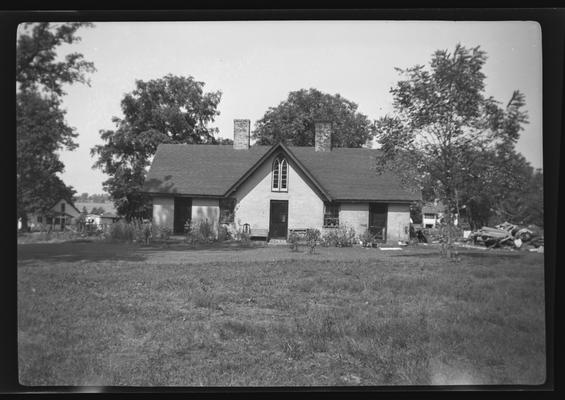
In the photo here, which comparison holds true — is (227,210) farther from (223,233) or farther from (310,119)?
(310,119)

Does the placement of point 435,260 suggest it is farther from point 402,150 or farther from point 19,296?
point 19,296

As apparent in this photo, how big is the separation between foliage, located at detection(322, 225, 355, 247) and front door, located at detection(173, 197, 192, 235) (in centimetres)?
246

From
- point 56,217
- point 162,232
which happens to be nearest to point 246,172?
point 162,232

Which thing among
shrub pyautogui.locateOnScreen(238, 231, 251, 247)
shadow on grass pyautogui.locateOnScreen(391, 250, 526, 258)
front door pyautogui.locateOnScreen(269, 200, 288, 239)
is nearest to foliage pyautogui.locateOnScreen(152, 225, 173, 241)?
shrub pyautogui.locateOnScreen(238, 231, 251, 247)

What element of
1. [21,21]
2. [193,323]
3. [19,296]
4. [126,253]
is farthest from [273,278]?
[21,21]

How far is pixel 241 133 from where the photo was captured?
705 cm

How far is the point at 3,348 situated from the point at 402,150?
19.7 feet

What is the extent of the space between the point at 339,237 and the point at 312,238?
0.59 meters

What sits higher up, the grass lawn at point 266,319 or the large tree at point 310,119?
the large tree at point 310,119

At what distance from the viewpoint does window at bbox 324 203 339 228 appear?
801 cm

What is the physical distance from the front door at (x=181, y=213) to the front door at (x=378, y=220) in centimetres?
361

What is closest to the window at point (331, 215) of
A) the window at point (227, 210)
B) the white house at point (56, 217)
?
the window at point (227, 210)

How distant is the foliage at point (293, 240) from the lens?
7204mm

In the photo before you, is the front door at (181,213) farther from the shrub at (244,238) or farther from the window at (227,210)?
the shrub at (244,238)
